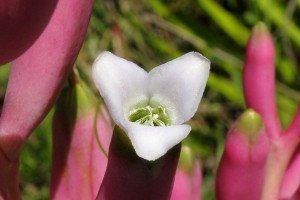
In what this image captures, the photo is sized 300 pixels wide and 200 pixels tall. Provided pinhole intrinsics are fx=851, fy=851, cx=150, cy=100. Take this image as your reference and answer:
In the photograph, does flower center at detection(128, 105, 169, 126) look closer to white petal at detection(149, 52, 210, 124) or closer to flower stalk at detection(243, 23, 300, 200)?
white petal at detection(149, 52, 210, 124)

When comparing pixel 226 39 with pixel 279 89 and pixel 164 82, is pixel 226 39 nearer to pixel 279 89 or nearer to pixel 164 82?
pixel 279 89

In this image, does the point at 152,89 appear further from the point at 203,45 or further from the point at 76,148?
the point at 203,45

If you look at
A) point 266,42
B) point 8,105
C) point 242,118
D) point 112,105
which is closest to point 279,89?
point 266,42

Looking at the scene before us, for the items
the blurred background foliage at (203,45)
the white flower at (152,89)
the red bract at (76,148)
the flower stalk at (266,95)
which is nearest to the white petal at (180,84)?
→ the white flower at (152,89)

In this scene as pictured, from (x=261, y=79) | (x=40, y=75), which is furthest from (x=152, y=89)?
(x=261, y=79)

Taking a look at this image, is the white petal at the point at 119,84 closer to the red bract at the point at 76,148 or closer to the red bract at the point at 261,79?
the red bract at the point at 76,148
